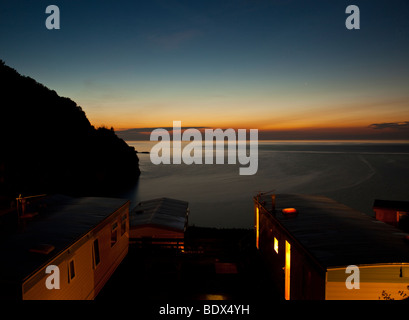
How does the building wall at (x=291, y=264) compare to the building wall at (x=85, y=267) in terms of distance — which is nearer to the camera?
the building wall at (x=85, y=267)

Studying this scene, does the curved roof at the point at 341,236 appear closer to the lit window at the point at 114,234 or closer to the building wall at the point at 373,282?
the building wall at the point at 373,282

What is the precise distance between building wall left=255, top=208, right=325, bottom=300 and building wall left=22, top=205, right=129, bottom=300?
21.7ft

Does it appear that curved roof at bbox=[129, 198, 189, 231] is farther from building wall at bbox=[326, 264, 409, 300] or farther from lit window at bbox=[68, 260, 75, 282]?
building wall at bbox=[326, 264, 409, 300]

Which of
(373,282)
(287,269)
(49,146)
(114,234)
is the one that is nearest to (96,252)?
(114,234)

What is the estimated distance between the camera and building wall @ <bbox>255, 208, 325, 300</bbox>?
6.86 meters

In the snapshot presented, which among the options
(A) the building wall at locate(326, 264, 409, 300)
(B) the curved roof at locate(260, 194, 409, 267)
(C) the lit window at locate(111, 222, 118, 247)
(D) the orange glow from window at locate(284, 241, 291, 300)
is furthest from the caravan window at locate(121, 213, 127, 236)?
(A) the building wall at locate(326, 264, 409, 300)

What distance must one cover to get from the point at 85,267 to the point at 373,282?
27.5 ft

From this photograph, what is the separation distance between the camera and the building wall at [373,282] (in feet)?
20.5

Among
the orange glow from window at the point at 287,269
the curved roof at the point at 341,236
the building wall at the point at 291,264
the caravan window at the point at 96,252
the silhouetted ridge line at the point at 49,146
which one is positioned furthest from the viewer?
the silhouetted ridge line at the point at 49,146

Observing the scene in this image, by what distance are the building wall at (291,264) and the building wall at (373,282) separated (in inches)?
10.2

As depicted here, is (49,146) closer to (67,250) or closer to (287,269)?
(67,250)

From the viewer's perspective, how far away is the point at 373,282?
6.34 m

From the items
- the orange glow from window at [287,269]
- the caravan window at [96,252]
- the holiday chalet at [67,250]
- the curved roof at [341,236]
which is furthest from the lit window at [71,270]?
the orange glow from window at [287,269]
